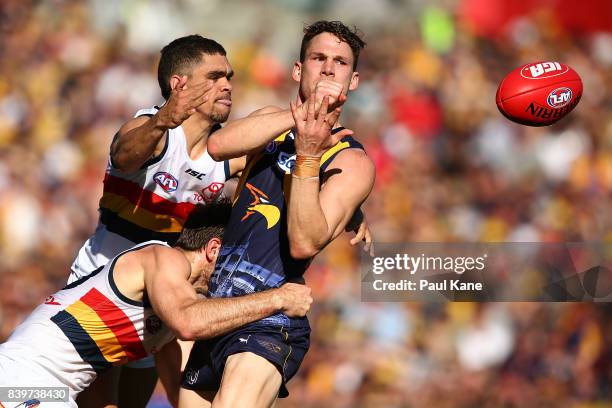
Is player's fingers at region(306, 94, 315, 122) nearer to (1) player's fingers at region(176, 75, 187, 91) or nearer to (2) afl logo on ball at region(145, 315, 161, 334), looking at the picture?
(1) player's fingers at region(176, 75, 187, 91)

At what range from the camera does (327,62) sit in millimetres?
5059

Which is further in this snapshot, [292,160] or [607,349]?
[607,349]

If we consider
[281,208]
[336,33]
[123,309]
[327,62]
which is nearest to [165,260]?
[123,309]

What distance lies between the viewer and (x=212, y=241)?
514 centimetres

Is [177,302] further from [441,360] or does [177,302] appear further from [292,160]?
[441,360]

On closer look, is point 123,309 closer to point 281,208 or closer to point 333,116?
point 281,208

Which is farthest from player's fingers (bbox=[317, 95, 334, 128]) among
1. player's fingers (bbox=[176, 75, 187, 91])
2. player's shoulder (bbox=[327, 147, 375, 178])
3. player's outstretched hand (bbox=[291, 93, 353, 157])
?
player's fingers (bbox=[176, 75, 187, 91])

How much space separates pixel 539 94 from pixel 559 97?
0.14 meters

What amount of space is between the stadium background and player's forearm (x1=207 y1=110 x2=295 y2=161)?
16.3 feet

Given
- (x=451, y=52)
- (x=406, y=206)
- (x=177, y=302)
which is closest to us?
(x=177, y=302)

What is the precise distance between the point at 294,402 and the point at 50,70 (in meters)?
5.56

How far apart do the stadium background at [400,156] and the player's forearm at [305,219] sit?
5.12 meters

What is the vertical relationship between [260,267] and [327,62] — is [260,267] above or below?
below

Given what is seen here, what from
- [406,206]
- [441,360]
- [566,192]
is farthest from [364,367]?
[566,192]
